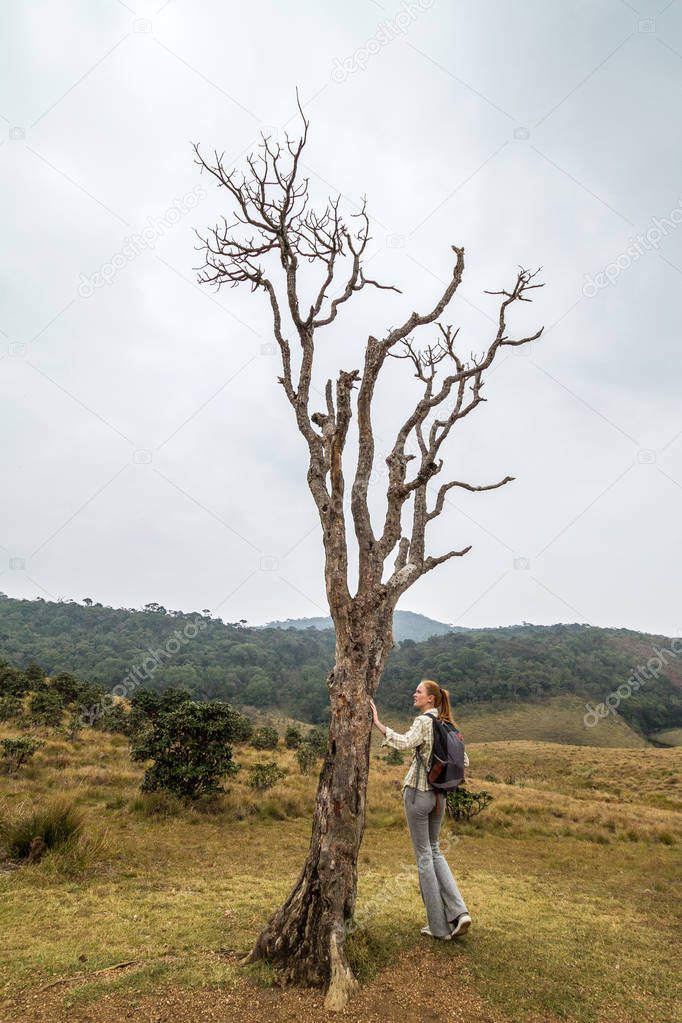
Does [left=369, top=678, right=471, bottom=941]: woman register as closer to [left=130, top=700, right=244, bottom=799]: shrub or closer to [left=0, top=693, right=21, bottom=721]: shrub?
[left=130, top=700, right=244, bottom=799]: shrub

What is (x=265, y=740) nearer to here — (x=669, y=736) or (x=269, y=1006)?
(x=269, y=1006)

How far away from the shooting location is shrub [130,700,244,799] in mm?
11680

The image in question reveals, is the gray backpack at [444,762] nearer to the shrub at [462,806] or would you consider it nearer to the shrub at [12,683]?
the shrub at [462,806]

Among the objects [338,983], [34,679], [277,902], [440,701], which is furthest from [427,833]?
[34,679]

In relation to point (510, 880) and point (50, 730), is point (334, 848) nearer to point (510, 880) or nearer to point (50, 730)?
point (510, 880)

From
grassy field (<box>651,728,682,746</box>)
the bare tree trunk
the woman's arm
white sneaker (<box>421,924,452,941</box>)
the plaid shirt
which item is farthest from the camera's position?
grassy field (<box>651,728,682,746</box>)

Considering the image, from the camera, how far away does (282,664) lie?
89062 millimetres

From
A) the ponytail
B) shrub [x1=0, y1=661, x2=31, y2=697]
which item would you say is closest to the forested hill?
shrub [x1=0, y1=661, x2=31, y2=697]

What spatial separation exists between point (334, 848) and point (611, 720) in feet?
260

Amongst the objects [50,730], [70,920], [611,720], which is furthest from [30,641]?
[611,720]

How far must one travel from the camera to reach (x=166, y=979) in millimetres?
3977

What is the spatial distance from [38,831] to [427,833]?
18.9ft

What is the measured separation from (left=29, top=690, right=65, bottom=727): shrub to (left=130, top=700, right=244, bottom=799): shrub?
1121 centimetres

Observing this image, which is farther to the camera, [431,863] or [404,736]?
[431,863]
